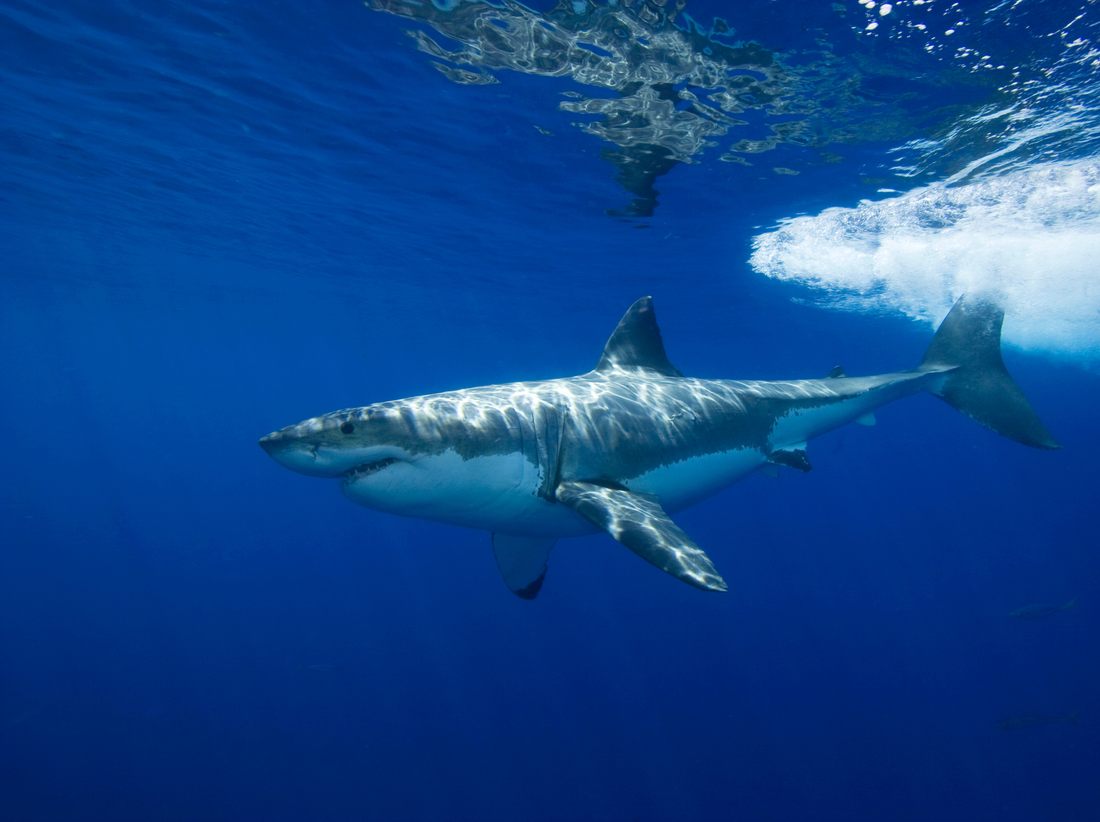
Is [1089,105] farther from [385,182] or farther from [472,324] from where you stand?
[472,324]

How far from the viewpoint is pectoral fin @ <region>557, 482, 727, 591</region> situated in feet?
10.9

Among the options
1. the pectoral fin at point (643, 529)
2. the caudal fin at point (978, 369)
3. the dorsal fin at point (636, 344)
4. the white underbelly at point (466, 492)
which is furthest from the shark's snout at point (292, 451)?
the caudal fin at point (978, 369)

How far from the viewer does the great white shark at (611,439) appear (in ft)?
11.6

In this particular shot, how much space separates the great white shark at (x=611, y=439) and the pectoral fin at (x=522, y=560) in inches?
0.6

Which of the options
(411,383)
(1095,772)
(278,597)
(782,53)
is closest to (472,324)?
(278,597)

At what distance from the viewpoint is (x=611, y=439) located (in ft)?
15.9

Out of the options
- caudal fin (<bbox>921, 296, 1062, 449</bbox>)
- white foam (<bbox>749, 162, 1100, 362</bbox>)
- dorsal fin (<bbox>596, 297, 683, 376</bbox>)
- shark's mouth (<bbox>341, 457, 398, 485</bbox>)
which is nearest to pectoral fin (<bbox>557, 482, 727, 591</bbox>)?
shark's mouth (<bbox>341, 457, 398, 485</bbox>)

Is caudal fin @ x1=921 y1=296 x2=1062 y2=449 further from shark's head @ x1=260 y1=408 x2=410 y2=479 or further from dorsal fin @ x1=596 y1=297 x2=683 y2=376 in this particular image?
shark's head @ x1=260 y1=408 x2=410 y2=479

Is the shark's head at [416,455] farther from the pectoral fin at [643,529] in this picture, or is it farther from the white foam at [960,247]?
the white foam at [960,247]

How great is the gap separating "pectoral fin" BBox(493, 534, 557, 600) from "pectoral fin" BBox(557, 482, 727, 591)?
194cm

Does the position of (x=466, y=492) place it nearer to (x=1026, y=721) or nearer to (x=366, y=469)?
(x=366, y=469)

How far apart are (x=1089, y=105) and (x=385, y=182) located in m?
15.9

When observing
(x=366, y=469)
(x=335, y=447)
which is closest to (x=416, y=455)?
(x=366, y=469)

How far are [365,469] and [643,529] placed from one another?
196 centimetres
